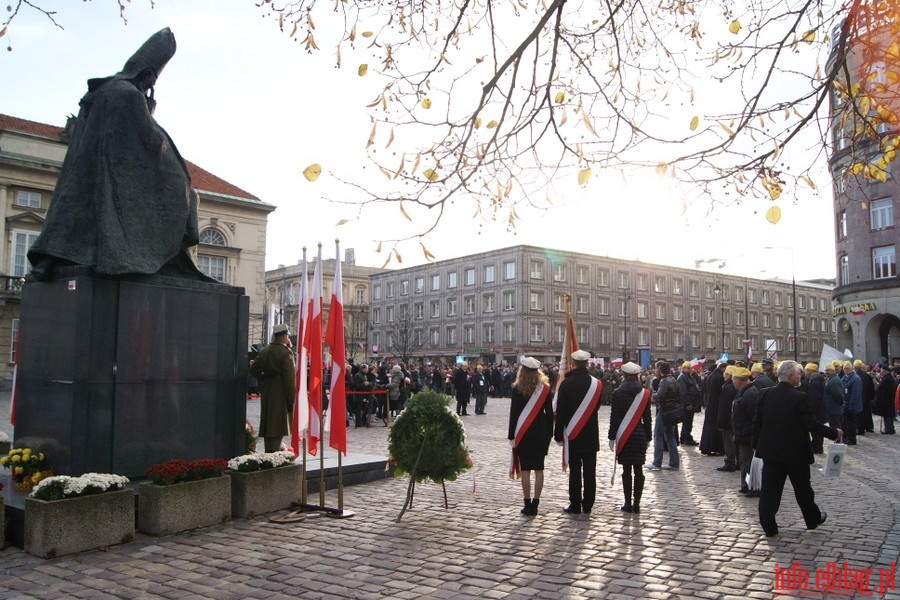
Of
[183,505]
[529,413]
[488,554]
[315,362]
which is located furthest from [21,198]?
[488,554]

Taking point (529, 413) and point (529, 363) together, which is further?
point (529, 363)

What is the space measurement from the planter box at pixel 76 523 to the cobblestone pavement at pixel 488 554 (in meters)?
0.15

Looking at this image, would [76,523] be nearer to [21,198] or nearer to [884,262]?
[21,198]

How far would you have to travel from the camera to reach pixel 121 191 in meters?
8.05

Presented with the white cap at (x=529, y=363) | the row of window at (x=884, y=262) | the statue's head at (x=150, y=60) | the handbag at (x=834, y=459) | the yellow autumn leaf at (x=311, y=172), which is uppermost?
the row of window at (x=884, y=262)

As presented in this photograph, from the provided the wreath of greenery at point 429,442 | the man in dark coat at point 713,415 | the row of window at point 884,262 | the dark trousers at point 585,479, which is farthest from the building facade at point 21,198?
the row of window at point 884,262

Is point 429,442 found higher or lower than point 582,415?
lower

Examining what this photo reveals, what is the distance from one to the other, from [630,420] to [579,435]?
90cm

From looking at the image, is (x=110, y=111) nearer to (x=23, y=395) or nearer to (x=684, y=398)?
(x=23, y=395)

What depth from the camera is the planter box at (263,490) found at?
812 cm

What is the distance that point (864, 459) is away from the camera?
14.6 m

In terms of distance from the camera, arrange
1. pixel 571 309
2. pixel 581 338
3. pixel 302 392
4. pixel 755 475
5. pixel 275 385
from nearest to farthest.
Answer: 1. pixel 302 392
2. pixel 755 475
3. pixel 275 385
4. pixel 581 338
5. pixel 571 309

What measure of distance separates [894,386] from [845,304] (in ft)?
74.6

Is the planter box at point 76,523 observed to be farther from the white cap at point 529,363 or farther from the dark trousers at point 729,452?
the dark trousers at point 729,452
